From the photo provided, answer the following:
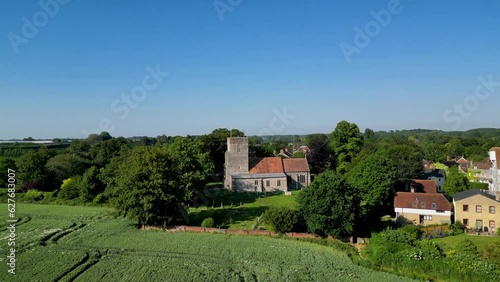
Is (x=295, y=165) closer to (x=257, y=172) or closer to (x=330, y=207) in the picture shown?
(x=257, y=172)

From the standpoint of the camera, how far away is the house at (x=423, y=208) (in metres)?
31.0

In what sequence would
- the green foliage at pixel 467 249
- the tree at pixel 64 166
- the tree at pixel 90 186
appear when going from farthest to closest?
the tree at pixel 64 166
the tree at pixel 90 186
the green foliage at pixel 467 249

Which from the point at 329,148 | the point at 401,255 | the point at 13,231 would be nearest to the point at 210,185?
the point at 329,148

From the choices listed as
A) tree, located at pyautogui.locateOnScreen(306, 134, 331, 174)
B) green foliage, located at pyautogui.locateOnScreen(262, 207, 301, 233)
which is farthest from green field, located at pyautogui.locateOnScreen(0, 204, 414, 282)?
tree, located at pyautogui.locateOnScreen(306, 134, 331, 174)

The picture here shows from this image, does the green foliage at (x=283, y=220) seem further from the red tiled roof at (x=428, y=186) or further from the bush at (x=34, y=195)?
the bush at (x=34, y=195)

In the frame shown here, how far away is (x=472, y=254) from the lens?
65.7ft

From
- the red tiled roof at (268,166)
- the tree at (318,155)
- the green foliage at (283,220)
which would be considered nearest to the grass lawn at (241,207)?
the green foliage at (283,220)

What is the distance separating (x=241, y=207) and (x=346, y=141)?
2400 cm

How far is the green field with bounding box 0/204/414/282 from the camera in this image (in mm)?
18219

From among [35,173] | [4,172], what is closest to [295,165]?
[35,173]

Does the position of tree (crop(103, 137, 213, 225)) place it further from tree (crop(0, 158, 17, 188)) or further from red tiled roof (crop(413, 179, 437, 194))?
tree (crop(0, 158, 17, 188))

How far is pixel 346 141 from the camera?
175ft

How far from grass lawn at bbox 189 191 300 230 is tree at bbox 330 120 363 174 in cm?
1256

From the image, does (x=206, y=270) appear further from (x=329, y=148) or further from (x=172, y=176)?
(x=329, y=148)
